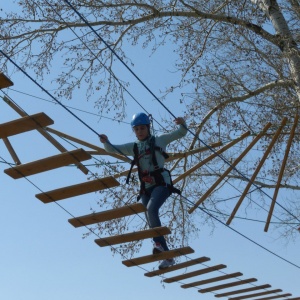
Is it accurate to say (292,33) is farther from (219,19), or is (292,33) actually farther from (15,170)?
(15,170)

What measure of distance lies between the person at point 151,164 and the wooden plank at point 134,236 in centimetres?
25

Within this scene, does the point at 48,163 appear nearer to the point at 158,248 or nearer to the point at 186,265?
the point at 158,248

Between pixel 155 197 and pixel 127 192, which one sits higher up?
pixel 127 192

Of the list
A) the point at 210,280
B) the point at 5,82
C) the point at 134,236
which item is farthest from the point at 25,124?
the point at 210,280

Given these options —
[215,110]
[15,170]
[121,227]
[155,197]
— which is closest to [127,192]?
[121,227]

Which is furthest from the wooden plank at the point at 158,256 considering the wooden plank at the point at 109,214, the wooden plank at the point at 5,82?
the wooden plank at the point at 5,82

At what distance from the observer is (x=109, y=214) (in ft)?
26.8

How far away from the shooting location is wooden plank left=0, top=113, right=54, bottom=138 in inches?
278

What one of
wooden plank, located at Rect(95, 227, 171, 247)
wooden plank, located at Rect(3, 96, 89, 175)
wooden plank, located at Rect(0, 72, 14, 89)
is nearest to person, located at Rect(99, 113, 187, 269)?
wooden plank, located at Rect(95, 227, 171, 247)

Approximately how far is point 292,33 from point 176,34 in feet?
6.40

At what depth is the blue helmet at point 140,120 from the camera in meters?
8.73

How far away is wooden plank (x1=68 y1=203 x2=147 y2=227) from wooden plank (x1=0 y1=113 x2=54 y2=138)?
1332 mm

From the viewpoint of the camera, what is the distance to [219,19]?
42.5 feet

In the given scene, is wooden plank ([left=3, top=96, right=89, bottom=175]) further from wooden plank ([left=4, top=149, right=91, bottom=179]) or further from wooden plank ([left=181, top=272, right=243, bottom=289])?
wooden plank ([left=181, top=272, right=243, bottom=289])
